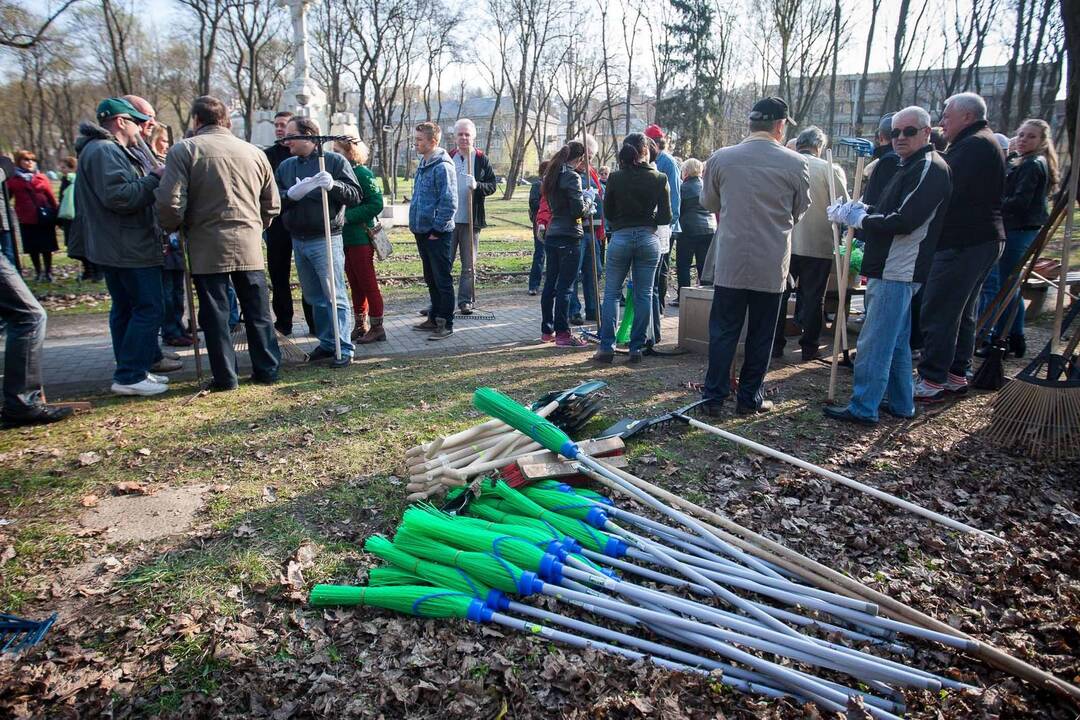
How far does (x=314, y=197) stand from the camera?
612 cm

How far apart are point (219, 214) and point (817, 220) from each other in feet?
17.7

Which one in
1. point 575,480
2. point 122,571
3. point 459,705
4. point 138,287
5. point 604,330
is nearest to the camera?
point 459,705

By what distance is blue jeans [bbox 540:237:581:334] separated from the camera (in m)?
7.03

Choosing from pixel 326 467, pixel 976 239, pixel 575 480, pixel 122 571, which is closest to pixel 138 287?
pixel 326 467

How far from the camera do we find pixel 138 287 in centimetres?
535

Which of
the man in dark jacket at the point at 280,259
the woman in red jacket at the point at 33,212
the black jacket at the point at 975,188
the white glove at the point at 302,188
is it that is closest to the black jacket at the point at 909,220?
the black jacket at the point at 975,188

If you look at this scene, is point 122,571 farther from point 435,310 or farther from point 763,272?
point 435,310

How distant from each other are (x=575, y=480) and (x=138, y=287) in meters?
4.01

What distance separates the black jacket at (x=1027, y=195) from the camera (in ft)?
21.2

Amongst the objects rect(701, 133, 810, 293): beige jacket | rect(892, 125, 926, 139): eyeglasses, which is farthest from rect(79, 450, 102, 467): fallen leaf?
rect(892, 125, 926, 139): eyeglasses

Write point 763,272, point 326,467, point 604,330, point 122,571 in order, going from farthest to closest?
point 604,330 < point 763,272 < point 326,467 < point 122,571

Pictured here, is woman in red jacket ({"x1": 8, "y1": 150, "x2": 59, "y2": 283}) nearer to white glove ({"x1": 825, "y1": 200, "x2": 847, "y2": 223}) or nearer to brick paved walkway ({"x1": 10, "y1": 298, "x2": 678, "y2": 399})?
brick paved walkway ({"x1": 10, "y1": 298, "x2": 678, "y2": 399})

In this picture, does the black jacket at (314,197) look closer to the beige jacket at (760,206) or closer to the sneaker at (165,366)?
the sneaker at (165,366)

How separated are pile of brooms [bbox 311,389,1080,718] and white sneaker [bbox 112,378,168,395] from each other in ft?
11.2
